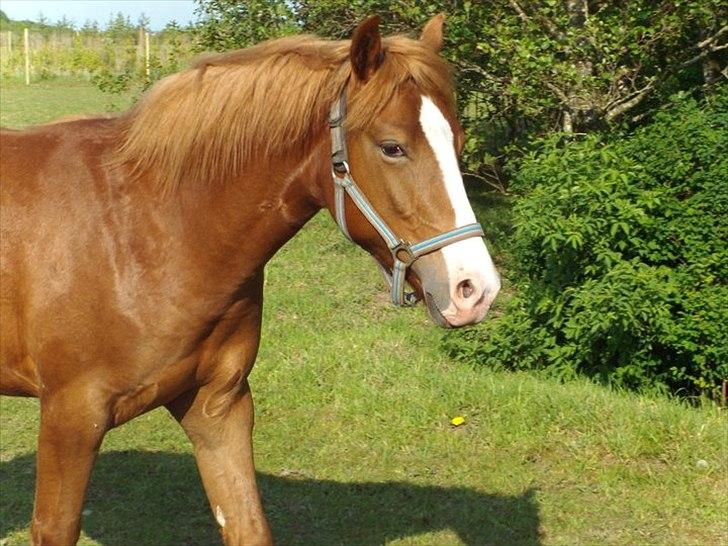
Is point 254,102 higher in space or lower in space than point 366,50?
lower

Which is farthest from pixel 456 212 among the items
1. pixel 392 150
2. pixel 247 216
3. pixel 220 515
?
pixel 220 515

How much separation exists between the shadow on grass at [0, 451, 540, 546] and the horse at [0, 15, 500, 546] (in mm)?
1443

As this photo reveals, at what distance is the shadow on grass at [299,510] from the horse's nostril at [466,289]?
219 cm

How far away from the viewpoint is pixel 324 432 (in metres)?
6.07

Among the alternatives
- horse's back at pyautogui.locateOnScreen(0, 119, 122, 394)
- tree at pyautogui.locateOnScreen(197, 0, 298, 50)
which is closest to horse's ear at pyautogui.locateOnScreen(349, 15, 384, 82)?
horse's back at pyautogui.locateOnScreen(0, 119, 122, 394)

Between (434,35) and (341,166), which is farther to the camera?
(434,35)

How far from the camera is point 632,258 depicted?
22.0ft

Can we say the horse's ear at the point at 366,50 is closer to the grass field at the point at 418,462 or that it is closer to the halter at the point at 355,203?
the halter at the point at 355,203

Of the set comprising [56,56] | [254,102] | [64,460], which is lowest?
[56,56]

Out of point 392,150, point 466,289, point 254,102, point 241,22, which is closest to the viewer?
point 466,289

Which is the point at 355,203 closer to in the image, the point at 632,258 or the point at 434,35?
the point at 434,35

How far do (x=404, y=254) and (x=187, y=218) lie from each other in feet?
2.67

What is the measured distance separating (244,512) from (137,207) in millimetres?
1220

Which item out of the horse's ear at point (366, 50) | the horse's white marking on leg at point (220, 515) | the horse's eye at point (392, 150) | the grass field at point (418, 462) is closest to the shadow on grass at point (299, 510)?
the grass field at point (418, 462)
